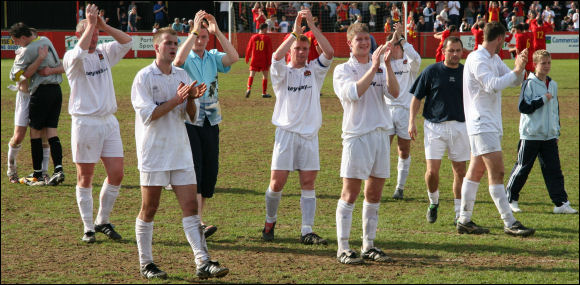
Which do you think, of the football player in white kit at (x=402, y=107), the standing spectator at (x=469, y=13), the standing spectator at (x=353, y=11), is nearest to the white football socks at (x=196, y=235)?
the football player in white kit at (x=402, y=107)

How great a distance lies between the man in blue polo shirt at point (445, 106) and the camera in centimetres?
805

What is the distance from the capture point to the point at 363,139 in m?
6.60

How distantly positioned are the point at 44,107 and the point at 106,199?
361 centimetres

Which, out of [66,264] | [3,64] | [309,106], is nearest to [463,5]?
[3,64]

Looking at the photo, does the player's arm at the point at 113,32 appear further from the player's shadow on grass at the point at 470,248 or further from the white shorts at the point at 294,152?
the player's shadow on grass at the point at 470,248

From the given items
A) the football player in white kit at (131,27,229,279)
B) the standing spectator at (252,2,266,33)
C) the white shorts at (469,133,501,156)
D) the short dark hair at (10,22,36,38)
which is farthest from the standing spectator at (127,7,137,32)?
the football player in white kit at (131,27,229,279)

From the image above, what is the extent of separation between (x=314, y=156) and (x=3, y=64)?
25741 mm

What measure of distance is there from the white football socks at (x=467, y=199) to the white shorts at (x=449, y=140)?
0.42m

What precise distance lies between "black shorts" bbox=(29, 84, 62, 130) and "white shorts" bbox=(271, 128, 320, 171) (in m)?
4.74

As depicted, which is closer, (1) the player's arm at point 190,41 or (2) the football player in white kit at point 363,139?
(2) the football player in white kit at point 363,139

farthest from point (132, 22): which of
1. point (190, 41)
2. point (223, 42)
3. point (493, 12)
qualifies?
point (190, 41)

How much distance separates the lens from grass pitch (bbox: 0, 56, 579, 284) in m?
6.34

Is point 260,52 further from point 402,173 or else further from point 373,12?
point 402,173

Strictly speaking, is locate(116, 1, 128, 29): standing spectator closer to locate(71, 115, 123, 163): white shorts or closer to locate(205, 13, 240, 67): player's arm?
locate(71, 115, 123, 163): white shorts
